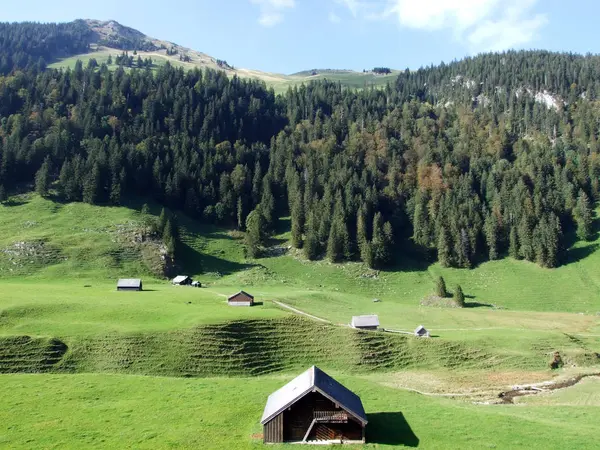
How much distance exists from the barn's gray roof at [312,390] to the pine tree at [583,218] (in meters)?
114

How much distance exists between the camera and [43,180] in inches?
5034

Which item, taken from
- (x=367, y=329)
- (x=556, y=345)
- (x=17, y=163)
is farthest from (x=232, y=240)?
(x=556, y=345)

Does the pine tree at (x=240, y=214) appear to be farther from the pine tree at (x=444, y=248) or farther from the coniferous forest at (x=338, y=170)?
the pine tree at (x=444, y=248)

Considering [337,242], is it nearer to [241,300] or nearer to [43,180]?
[241,300]

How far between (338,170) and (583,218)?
75.2 metres

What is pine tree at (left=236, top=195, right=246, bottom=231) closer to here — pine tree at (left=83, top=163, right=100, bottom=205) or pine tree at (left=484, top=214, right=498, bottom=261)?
pine tree at (left=83, top=163, right=100, bottom=205)

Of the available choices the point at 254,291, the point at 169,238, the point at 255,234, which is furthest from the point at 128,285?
the point at 255,234

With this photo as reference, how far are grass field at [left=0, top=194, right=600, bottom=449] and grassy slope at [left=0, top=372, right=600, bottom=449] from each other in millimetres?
161

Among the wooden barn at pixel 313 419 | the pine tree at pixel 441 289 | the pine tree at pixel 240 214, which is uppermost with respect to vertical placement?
the pine tree at pixel 240 214

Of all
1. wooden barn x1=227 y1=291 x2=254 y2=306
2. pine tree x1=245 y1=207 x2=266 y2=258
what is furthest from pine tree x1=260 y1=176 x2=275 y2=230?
wooden barn x1=227 y1=291 x2=254 y2=306

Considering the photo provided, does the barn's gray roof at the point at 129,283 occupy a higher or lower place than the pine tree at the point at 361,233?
lower

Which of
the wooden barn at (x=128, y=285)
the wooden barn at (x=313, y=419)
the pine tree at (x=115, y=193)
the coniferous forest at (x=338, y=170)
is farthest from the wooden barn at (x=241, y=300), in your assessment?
the pine tree at (x=115, y=193)

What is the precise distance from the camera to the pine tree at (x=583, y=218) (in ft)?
400

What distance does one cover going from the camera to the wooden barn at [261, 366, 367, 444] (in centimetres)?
3162
